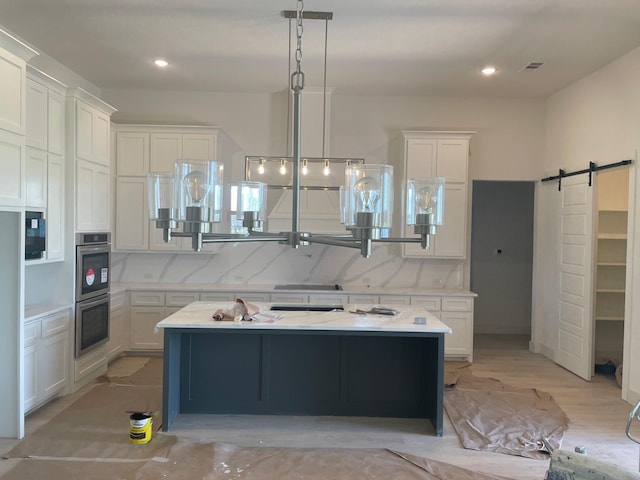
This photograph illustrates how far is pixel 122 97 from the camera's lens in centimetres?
583

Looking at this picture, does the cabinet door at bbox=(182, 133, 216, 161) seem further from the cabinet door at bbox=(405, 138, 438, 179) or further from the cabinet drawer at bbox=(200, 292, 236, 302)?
the cabinet door at bbox=(405, 138, 438, 179)

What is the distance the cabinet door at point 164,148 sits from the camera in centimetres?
549

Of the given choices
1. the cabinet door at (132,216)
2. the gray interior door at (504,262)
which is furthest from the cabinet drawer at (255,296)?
the gray interior door at (504,262)

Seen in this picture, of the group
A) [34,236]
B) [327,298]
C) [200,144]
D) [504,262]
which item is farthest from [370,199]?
[504,262]

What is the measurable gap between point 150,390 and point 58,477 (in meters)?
1.51

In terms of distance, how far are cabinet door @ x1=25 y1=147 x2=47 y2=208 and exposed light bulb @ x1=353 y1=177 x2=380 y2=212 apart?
2980mm

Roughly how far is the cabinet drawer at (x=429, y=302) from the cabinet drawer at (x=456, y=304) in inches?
3.2

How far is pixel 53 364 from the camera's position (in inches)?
155

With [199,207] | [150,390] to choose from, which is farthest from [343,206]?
[150,390]

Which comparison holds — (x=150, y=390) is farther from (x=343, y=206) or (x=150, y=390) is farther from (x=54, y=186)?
(x=343, y=206)

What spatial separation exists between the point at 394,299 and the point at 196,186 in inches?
155

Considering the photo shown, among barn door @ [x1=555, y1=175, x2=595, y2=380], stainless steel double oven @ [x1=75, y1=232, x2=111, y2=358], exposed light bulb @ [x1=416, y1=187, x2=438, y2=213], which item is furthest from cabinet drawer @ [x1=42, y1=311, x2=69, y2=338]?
barn door @ [x1=555, y1=175, x2=595, y2=380]

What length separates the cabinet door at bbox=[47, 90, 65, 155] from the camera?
3856mm

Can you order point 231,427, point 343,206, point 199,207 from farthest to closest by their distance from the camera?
1. point 231,427
2. point 343,206
3. point 199,207
